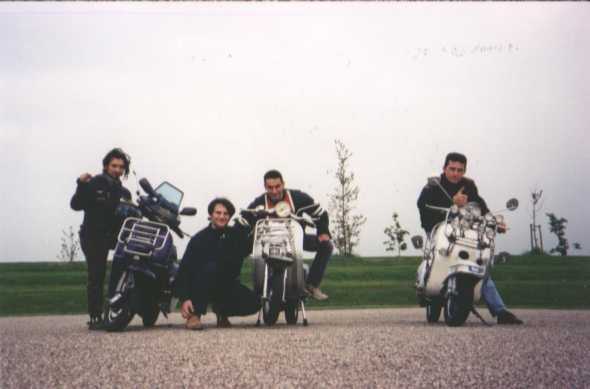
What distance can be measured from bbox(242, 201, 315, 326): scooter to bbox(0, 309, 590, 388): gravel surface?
1.67 feet

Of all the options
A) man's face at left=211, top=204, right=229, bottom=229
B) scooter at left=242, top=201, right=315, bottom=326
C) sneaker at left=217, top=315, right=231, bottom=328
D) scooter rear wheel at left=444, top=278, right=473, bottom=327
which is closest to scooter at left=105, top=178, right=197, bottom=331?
man's face at left=211, top=204, right=229, bottom=229

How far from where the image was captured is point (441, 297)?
8.08 meters

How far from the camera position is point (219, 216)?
26.8 ft

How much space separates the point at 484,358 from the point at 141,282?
11.6 ft

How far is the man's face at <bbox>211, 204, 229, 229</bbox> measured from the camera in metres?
8.16

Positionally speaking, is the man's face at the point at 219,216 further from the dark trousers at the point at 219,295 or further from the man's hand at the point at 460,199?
the man's hand at the point at 460,199

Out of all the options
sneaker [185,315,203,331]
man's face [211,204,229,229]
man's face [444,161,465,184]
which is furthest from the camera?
man's face [444,161,465,184]

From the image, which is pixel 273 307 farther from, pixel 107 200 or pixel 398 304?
pixel 398 304

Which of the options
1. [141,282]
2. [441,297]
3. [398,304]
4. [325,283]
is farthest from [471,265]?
[325,283]

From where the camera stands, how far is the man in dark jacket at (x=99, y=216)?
7875 mm

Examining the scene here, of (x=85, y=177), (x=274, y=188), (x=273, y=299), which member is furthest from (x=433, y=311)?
(x=85, y=177)

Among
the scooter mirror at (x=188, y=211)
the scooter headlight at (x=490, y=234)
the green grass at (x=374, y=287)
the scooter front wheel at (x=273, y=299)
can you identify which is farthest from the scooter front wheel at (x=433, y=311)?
the green grass at (x=374, y=287)

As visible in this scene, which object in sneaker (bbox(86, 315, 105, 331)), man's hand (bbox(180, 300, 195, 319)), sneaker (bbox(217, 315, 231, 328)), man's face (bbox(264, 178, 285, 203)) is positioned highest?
man's face (bbox(264, 178, 285, 203))

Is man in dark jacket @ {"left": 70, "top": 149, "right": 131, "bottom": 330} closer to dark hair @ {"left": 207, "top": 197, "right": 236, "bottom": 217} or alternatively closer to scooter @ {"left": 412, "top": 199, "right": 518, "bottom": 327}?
dark hair @ {"left": 207, "top": 197, "right": 236, "bottom": 217}
